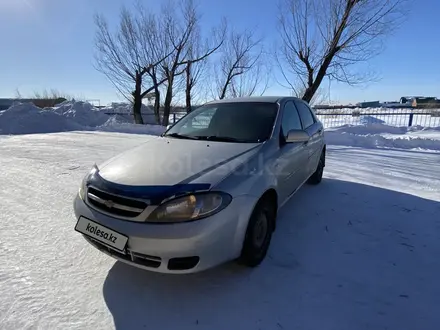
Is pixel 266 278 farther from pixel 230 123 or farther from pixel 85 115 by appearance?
pixel 85 115

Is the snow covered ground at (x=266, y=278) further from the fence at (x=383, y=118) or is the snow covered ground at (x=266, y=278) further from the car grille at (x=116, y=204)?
the fence at (x=383, y=118)

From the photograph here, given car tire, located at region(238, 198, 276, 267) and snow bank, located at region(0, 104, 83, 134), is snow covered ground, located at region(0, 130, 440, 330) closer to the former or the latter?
car tire, located at region(238, 198, 276, 267)

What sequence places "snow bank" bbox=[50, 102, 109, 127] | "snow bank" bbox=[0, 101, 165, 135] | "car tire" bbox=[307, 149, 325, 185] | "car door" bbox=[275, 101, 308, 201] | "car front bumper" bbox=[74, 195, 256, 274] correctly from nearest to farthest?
"car front bumper" bbox=[74, 195, 256, 274] → "car door" bbox=[275, 101, 308, 201] → "car tire" bbox=[307, 149, 325, 185] → "snow bank" bbox=[0, 101, 165, 135] → "snow bank" bbox=[50, 102, 109, 127]

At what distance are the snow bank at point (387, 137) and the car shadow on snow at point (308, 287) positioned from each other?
20.1 ft

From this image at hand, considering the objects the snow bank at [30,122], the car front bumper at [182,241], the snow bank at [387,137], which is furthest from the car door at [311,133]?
the snow bank at [30,122]

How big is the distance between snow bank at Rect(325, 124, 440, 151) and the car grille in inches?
322

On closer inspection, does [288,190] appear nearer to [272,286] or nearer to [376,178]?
[272,286]

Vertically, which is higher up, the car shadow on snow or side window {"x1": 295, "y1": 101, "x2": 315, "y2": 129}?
side window {"x1": 295, "y1": 101, "x2": 315, "y2": 129}

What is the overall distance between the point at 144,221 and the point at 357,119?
14904 mm

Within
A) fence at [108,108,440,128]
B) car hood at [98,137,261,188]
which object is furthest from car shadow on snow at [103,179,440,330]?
fence at [108,108,440,128]

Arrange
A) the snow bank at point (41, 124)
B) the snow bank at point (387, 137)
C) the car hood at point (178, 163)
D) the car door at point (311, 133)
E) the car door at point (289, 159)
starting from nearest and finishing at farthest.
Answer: the car hood at point (178, 163), the car door at point (289, 159), the car door at point (311, 133), the snow bank at point (387, 137), the snow bank at point (41, 124)

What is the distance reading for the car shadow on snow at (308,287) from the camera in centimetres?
174

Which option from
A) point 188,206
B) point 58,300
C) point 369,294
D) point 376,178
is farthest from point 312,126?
point 58,300

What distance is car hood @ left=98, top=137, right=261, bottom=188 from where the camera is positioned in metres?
1.92
